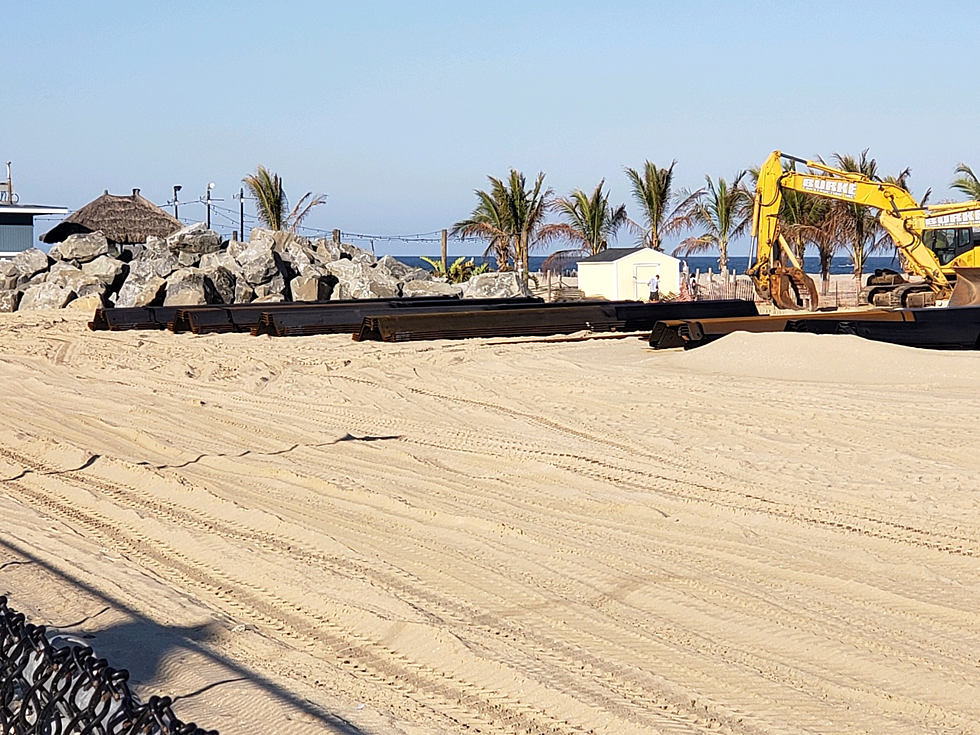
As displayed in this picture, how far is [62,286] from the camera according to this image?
90.8ft

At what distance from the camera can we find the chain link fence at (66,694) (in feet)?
8.47

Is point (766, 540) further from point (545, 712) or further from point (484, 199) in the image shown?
point (484, 199)

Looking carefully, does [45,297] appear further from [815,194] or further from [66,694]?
[66,694]

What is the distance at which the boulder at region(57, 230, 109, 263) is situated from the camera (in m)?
29.1

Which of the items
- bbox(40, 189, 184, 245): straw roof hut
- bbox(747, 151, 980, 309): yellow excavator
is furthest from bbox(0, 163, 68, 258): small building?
bbox(747, 151, 980, 309): yellow excavator

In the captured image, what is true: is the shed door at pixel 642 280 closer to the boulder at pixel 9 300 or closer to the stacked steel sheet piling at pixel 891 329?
the boulder at pixel 9 300

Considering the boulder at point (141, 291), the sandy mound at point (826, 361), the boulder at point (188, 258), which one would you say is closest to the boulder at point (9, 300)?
the boulder at point (141, 291)

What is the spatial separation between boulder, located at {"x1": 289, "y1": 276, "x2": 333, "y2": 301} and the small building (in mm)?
17141

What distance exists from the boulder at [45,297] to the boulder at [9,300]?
6.4 inches

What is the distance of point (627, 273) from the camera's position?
34.8m

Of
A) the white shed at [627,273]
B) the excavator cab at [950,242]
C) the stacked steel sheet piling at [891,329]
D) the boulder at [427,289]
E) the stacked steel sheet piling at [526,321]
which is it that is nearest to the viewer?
the stacked steel sheet piling at [891,329]

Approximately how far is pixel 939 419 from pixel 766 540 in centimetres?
445

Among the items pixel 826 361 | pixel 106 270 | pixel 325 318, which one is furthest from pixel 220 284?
pixel 826 361

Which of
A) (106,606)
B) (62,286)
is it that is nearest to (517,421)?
(106,606)
